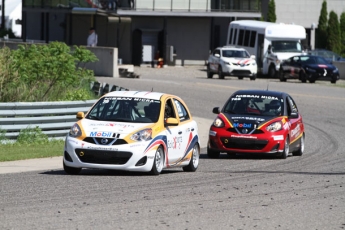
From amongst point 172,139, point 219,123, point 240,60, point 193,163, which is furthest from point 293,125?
point 240,60

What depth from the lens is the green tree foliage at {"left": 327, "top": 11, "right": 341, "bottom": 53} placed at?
70175 millimetres

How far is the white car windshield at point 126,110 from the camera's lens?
1562 centimetres

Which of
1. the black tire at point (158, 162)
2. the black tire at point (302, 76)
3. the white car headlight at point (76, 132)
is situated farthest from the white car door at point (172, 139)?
the black tire at point (302, 76)

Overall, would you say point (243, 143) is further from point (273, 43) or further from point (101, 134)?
point (273, 43)

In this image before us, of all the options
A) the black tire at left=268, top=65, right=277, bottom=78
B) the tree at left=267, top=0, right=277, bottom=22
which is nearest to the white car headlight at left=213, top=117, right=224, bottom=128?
the black tire at left=268, top=65, right=277, bottom=78

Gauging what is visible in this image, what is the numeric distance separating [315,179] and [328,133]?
11784mm

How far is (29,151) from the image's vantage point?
19125 mm

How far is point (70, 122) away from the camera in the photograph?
2172 cm

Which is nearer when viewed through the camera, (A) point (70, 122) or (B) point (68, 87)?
(A) point (70, 122)

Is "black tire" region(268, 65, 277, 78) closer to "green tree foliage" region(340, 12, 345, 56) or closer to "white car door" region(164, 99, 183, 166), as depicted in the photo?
"green tree foliage" region(340, 12, 345, 56)

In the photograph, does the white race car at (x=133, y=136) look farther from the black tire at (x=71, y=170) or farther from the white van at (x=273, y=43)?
the white van at (x=273, y=43)

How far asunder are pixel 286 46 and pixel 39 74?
29412 millimetres

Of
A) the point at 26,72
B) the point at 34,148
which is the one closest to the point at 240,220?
the point at 34,148

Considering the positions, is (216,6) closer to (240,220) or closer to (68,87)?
(68,87)
